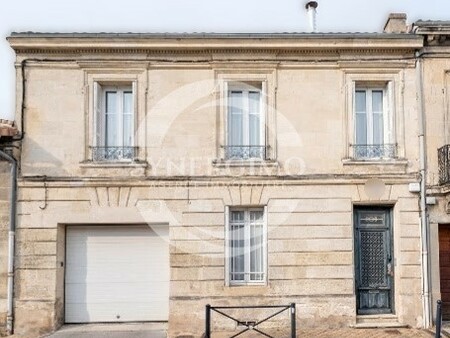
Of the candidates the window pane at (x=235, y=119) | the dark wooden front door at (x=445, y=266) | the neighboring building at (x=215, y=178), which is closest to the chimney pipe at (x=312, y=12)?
the neighboring building at (x=215, y=178)

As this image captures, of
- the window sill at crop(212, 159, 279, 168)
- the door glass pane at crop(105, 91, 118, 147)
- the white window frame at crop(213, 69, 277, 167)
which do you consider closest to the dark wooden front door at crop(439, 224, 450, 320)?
the window sill at crop(212, 159, 279, 168)

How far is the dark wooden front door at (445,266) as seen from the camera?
867 cm

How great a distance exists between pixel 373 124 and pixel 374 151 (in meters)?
0.57

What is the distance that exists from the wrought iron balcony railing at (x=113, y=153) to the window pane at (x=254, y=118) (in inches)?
92.9

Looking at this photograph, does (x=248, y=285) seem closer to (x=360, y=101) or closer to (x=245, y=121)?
(x=245, y=121)

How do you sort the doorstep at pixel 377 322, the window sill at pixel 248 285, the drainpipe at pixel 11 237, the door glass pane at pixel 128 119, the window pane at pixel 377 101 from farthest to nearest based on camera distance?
the window pane at pixel 377 101, the door glass pane at pixel 128 119, the window sill at pixel 248 285, the doorstep at pixel 377 322, the drainpipe at pixel 11 237

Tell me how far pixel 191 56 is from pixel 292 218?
3.70 metres

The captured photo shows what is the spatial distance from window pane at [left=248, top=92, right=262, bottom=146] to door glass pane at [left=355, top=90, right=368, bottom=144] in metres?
1.95

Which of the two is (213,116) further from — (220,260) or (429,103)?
(429,103)

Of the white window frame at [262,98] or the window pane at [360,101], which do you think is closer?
the white window frame at [262,98]

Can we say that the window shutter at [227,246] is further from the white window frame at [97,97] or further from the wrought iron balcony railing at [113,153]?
the wrought iron balcony railing at [113,153]

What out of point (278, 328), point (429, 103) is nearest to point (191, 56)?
point (429, 103)

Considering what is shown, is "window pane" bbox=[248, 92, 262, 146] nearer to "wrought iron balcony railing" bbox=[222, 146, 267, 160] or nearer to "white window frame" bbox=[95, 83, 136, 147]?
"wrought iron balcony railing" bbox=[222, 146, 267, 160]

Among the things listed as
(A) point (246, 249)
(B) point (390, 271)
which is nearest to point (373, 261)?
(B) point (390, 271)
